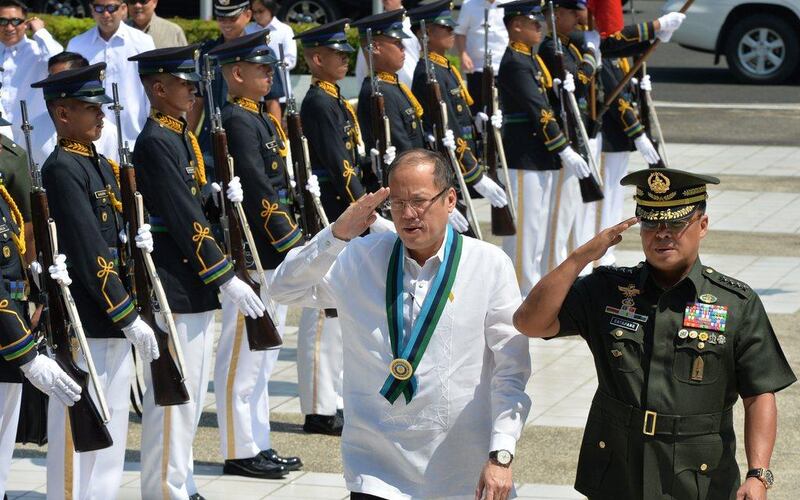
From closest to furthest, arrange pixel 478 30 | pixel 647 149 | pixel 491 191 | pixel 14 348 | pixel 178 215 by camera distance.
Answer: pixel 14 348 → pixel 178 215 → pixel 491 191 → pixel 647 149 → pixel 478 30

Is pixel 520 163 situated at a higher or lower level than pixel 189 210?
lower

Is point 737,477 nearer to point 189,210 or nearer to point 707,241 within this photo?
point 189,210

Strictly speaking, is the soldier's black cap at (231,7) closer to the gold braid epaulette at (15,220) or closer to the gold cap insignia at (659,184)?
the gold braid epaulette at (15,220)

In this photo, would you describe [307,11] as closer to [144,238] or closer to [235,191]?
[235,191]

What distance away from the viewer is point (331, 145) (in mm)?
7828

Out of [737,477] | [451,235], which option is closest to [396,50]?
[451,235]

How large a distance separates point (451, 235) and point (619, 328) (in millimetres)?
585

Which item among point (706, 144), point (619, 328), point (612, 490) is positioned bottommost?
point (706, 144)

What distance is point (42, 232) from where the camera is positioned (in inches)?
230

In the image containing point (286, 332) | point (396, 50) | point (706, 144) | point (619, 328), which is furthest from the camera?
point (706, 144)

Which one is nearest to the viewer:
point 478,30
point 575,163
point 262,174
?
point 262,174

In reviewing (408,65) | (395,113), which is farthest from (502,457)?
(408,65)

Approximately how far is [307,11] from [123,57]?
986 cm

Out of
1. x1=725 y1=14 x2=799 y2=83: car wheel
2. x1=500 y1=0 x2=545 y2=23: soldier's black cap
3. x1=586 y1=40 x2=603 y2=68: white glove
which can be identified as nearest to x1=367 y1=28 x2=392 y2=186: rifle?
x1=500 y1=0 x2=545 y2=23: soldier's black cap
